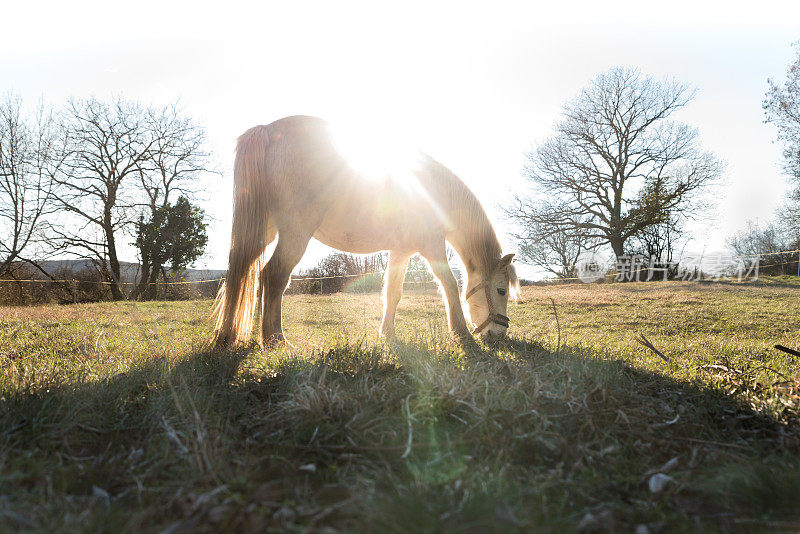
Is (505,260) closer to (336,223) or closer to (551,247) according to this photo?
(336,223)

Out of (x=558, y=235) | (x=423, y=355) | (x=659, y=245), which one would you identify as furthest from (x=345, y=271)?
(x=659, y=245)

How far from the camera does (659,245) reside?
2814 centimetres

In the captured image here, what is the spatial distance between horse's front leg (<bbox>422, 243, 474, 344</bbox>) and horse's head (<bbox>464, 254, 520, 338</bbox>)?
432 mm

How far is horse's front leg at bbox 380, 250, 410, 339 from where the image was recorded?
593 cm

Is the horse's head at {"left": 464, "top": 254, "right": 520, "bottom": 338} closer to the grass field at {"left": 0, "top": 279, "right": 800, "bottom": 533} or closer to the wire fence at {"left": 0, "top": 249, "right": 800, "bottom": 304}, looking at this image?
the grass field at {"left": 0, "top": 279, "right": 800, "bottom": 533}

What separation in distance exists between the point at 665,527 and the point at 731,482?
41 cm

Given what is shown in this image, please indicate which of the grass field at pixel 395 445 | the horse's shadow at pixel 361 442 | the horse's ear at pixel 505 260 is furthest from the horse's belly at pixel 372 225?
the horse's shadow at pixel 361 442

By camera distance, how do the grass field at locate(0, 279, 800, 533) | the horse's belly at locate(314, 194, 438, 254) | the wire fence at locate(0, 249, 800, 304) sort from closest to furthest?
the grass field at locate(0, 279, 800, 533) → the horse's belly at locate(314, 194, 438, 254) → the wire fence at locate(0, 249, 800, 304)

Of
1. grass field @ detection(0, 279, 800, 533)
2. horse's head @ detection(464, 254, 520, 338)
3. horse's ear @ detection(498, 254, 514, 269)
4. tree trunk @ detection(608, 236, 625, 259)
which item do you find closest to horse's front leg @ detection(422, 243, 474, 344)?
horse's head @ detection(464, 254, 520, 338)

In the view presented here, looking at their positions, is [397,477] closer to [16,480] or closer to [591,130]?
[16,480]

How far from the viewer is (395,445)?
6.45ft

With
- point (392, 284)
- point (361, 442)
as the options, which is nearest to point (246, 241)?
point (392, 284)

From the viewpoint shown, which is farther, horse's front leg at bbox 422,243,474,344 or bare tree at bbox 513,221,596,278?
bare tree at bbox 513,221,596,278

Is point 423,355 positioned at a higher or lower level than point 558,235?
lower
